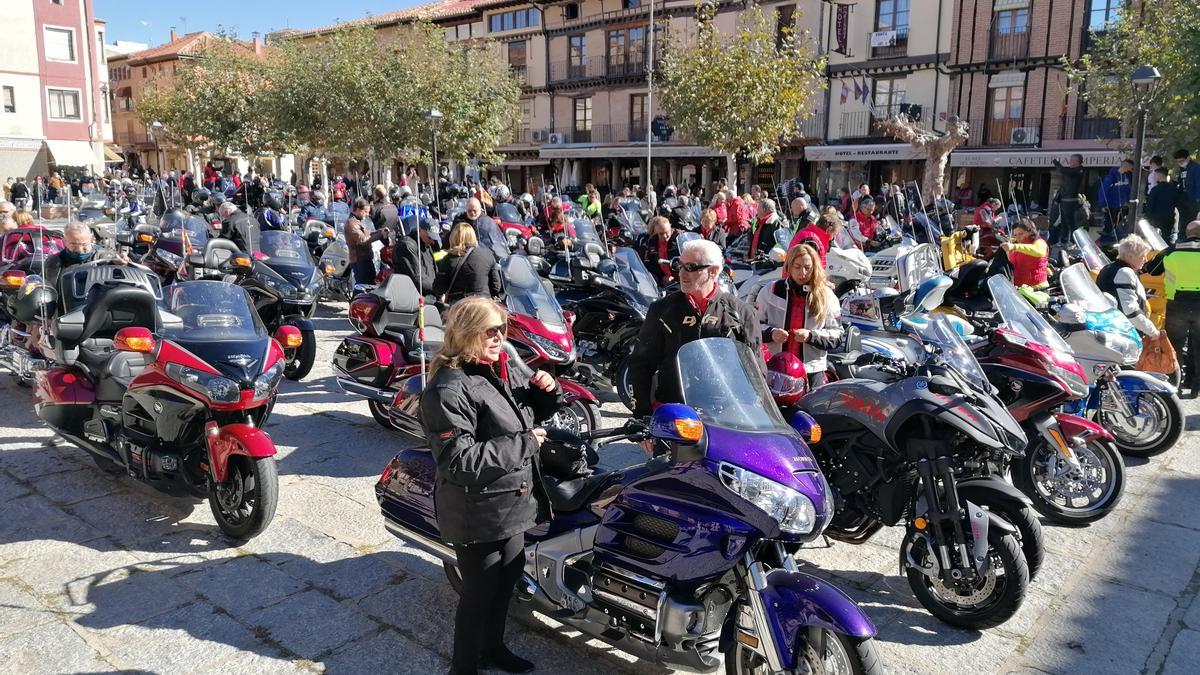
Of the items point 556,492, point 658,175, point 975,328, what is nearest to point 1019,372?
point 975,328

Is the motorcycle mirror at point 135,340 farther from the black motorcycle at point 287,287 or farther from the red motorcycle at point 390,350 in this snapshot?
the black motorcycle at point 287,287

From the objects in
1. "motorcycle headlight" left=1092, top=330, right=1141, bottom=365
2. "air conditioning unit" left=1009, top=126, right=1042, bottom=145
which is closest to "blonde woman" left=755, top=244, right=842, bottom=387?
"motorcycle headlight" left=1092, top=330, right=1141, bottom=365

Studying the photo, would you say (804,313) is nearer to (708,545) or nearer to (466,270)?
(708,545)

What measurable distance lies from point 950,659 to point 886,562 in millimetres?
1014

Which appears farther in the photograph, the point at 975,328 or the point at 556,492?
the point at 975,328

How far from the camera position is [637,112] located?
134ft

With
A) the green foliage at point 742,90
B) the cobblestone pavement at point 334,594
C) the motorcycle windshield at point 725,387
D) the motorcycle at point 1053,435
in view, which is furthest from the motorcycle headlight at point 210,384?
the green foliage at point 742,90

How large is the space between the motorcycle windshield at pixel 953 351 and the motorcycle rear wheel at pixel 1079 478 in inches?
50.5

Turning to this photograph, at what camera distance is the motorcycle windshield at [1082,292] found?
6367 millimetres

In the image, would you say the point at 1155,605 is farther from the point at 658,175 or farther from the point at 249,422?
the point at 658,175

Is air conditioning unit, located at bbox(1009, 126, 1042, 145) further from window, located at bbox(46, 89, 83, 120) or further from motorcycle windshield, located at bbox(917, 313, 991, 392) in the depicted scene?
window, located at bbox(46, 89, 83, 120)

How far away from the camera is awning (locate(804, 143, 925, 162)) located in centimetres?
3016

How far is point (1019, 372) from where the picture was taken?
5.28 metres

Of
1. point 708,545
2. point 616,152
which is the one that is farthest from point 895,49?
point 708,545
